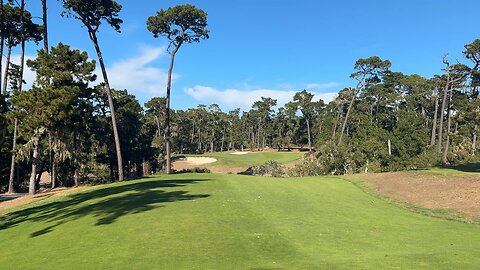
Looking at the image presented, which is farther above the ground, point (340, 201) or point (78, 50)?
point (78, 50)

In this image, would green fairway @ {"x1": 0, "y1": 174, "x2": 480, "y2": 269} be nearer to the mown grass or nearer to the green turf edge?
the green turf edge

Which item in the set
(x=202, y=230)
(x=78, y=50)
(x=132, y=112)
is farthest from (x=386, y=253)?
(x=132, y=112)

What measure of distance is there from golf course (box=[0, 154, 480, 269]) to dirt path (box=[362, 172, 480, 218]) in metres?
2.22

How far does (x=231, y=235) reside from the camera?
1156cm

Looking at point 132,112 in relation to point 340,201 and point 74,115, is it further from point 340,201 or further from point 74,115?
point 340,201

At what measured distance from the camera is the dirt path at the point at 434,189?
19.5m

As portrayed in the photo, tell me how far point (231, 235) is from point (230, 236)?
0.45ft

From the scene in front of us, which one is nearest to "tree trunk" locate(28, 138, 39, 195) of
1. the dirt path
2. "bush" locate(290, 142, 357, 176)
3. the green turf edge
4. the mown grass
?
the green turf edge

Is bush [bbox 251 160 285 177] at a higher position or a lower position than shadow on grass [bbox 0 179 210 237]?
lower

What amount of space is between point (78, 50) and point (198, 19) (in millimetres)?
16017

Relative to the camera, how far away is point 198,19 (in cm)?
4406

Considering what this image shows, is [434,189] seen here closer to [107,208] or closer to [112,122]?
[107,208]

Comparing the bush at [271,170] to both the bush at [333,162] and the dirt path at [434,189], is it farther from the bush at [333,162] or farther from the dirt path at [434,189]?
the dirt path at [434,189]

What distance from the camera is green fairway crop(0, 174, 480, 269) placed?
888 centimetres
